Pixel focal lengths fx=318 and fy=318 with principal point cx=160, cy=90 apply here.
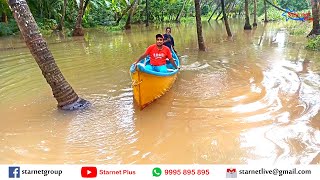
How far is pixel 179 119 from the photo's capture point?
6.39 meters

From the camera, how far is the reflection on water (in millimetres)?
4942

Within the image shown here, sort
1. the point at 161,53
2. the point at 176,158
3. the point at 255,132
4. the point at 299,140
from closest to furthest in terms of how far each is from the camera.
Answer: the point at 176,158 → the point at 299,140 → the point at 255,132 → the point at 161,53

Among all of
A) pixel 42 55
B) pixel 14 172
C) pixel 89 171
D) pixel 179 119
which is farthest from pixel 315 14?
pixel 14 172

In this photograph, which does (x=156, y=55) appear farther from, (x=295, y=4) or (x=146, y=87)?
(x=295, y=4)

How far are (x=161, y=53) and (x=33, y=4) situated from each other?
22475 mm

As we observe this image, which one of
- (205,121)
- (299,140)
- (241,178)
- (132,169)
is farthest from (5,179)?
(299,140)

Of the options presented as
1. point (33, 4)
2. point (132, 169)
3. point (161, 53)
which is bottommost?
point (132, 169)

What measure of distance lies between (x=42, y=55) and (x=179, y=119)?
3.09 m

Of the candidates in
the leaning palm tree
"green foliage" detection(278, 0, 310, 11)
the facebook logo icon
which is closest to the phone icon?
the facebook logo icon

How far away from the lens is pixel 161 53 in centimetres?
791

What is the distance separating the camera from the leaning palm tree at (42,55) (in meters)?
6.21

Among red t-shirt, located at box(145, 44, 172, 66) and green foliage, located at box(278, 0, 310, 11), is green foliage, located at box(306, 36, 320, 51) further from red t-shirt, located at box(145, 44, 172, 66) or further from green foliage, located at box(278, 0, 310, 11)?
green foliage, located at box(278, 0, 310, 11)

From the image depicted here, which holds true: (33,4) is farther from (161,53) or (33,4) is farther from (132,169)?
(132,169)

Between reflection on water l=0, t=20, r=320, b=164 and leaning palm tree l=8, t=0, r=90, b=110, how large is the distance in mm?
317
